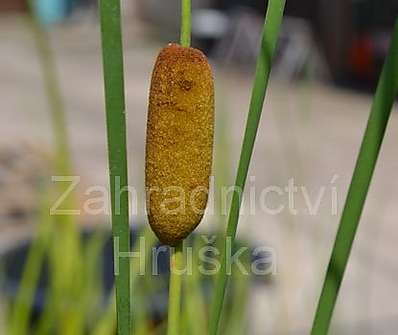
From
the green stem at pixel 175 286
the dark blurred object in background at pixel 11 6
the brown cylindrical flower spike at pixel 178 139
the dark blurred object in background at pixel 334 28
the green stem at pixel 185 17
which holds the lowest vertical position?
the dark blurred object in background at pixel 11 6

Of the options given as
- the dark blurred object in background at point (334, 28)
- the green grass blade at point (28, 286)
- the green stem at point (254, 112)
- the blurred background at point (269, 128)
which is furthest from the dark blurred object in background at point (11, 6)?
the green stem at point (254, 112)

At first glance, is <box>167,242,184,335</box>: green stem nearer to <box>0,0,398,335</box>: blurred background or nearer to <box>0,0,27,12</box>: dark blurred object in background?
<box>0,0,398,335</box>: blurred background

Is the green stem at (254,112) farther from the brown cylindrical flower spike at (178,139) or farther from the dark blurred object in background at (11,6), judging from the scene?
the dark blurred object in background at (11,6)

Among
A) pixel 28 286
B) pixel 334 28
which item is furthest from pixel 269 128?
pixel 28 286

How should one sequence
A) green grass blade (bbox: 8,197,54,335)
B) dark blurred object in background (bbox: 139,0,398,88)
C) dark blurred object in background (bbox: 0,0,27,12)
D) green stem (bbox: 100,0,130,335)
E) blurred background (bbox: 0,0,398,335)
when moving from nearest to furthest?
green stem (bbox: 100,0,130,335)
green grass blade (bbox: 8,197,54,335)
blurred background (bbox: 0,0,398,335)
dark blurred object in background (bbox: 139,0,398,88)
dark blurred object in background (bbox: 0,0,27,12)

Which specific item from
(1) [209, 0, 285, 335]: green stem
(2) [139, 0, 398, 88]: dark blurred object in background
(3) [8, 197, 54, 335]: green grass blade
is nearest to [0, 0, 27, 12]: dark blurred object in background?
(2) [139, 0, 398, 88]: dark blurred object in background

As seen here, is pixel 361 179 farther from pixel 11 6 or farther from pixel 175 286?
pixel 11 6
